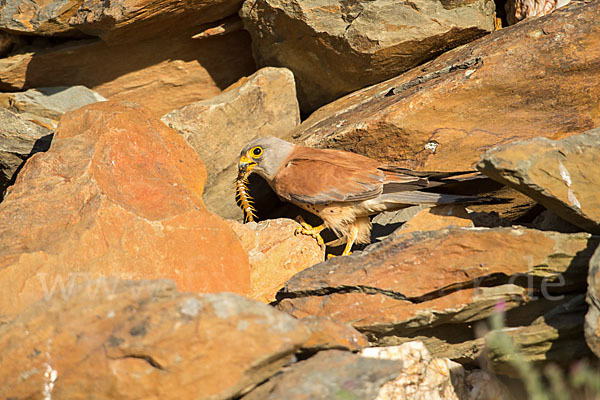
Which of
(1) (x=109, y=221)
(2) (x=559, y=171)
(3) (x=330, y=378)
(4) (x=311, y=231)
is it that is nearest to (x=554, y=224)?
(2) (x=559, y=171)

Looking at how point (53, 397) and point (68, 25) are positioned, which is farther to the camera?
point (68, 25)

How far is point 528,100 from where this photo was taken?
458 cm

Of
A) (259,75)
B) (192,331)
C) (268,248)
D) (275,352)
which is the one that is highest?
(259,75)

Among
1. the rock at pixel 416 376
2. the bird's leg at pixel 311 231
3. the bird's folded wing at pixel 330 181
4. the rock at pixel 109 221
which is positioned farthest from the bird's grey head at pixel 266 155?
the rock at pixel 416 376

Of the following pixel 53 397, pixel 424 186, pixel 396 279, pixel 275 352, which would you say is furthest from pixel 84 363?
pixel 424 186

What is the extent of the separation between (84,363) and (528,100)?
3.80 metres

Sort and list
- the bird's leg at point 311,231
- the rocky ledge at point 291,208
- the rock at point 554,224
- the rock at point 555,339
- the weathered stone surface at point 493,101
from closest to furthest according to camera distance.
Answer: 1. the rocky ledge at point 291,208
2. the rock at point 555,339
3. the rock at point 554,224
4. the weathered stone surface at point 493,101
5. the bird's leg at point 311,231

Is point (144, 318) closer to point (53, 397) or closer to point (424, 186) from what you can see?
point (53, 397)

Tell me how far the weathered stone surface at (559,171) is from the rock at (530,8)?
2.49 meters

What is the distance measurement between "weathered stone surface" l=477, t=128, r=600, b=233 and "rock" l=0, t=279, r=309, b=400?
1.54 metres

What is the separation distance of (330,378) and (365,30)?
362cm

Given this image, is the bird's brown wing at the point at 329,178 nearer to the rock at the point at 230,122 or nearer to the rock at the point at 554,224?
the rock at the point at 230,122

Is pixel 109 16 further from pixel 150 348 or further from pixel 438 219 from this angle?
pixel 150 348

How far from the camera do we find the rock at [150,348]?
8.26 feet
